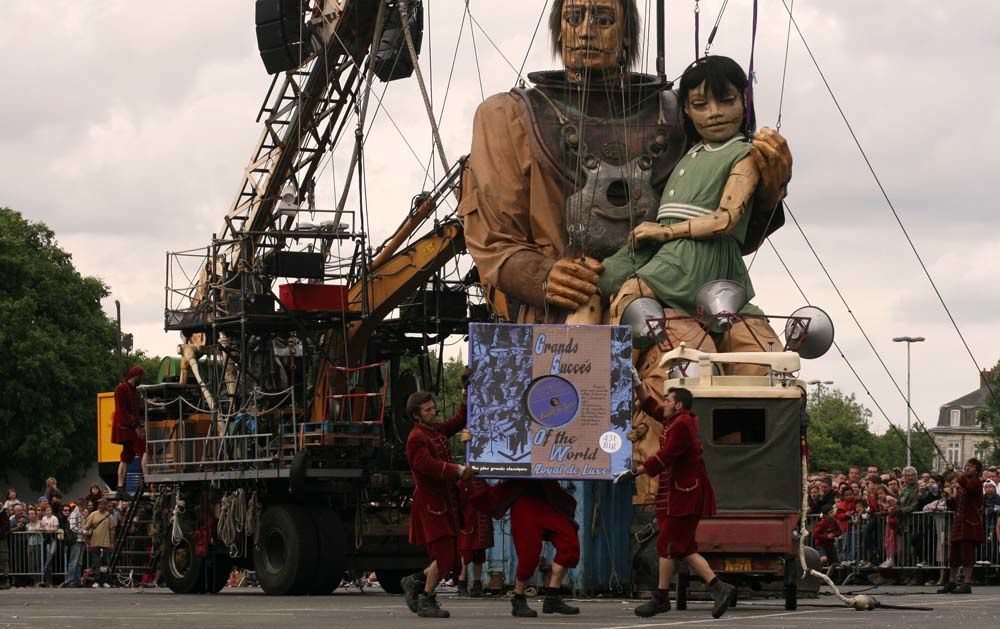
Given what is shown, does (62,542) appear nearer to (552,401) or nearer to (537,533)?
(552,401)

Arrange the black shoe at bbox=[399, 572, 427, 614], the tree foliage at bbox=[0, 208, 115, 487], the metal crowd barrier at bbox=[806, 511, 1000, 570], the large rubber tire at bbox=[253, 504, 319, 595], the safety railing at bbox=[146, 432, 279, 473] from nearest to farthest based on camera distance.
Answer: the black shoe at bbox=[399, 572, 427, 614] → the large rubber tire at bbox=[253, 504, 319, 595] → the safety railing at bbox=[146, 432, 279, 473] → the metal crowd barrier at bbox=[806, 511, 1000, 570] → the tree foliage at bbox=[0, 208, 115, 487]

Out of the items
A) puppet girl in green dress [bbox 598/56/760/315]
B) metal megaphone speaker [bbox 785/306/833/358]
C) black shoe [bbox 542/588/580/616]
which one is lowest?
black shoe [bbox 542/588/580/616]

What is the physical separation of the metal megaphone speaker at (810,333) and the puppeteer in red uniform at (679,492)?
7.31 meters

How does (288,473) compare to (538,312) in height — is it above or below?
below

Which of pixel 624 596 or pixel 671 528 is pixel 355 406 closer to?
pixel 624 596

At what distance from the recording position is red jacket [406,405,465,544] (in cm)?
1761

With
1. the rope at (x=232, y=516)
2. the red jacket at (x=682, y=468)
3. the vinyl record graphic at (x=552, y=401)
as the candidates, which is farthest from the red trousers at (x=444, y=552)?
the rope at (x=232, y=516)

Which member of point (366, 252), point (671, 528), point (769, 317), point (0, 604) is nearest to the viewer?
point (671, 528)

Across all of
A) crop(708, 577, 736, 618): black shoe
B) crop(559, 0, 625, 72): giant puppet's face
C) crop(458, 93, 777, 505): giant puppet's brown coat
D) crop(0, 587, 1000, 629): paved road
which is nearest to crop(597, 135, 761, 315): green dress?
crop(458, 93, 777, 505): giant puppet's brown coat

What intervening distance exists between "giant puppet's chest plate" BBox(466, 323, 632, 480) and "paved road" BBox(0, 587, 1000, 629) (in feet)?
4.43

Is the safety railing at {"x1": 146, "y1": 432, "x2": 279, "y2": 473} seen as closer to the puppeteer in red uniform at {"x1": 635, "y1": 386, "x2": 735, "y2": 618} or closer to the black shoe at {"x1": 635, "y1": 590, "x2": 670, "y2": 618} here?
the puppeteer in red uniform at {"x1": 635, "y1": 386, "x2": 735, "y2": 618}

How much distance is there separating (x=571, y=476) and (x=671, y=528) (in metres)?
0.94

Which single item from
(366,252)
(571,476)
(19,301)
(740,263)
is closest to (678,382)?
(571,476)

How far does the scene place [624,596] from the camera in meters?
23.5
